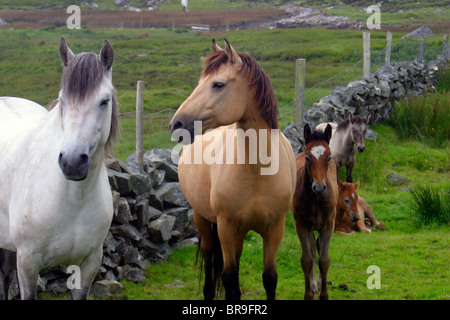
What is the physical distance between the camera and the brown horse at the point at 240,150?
12.3ft

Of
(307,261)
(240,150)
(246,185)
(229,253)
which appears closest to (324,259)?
(307,261)

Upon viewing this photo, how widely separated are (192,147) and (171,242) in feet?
6.02

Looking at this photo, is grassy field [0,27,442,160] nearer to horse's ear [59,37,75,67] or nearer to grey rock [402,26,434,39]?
grey rock [402,26,434,39]

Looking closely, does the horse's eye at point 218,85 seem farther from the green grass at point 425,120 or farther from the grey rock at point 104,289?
the green grass at point 425,120

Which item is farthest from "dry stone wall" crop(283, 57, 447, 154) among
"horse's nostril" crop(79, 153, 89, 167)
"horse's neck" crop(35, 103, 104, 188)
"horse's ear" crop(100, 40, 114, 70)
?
"horse's nostril" crop(79, 153, 89, 167)

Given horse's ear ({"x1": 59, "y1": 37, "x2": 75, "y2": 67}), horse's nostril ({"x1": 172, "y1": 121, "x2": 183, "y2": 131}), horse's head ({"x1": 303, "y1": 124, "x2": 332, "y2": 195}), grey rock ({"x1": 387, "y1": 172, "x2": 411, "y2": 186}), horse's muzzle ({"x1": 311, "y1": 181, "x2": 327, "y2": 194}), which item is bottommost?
grey rock ({"x1": 387, "y1": 172, "x2": 411, "y2": 186})

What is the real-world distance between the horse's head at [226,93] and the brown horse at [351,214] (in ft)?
12.0

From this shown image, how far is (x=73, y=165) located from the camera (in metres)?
2.86

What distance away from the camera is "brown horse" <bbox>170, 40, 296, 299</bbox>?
374 cm

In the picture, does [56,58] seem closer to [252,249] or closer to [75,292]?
[252,249]

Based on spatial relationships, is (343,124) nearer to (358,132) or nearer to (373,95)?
(358,132)

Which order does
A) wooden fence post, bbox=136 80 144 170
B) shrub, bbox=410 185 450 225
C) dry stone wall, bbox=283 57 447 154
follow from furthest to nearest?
dry stone wall, bbox=283 57 447 154, shrub, bbox=410 185 450 225, wooden fence post, bbox=136 80 144 170

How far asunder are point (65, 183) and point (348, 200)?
4872mm

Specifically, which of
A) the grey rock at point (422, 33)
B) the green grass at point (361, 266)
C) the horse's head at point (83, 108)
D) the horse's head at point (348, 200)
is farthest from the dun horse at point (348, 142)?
the grey rock at point (422, 33)
